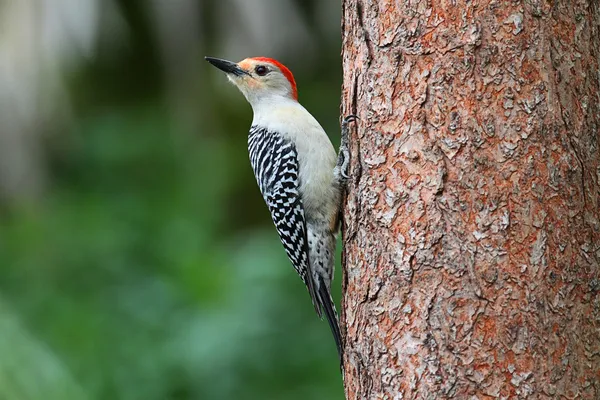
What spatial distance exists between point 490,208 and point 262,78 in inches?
87.1

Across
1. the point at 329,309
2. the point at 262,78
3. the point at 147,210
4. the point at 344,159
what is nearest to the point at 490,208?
the point at 344,159

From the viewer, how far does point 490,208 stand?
3.04 m

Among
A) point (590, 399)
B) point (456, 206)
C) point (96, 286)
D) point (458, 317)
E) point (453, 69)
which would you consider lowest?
point (96, 286)

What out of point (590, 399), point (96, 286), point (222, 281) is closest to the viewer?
point (590, 399)

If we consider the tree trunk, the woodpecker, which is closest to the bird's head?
the woodpecker

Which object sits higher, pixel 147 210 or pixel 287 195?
pixel 287 195

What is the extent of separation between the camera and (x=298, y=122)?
4.50 metres

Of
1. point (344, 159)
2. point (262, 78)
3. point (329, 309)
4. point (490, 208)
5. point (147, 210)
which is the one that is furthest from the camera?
point (147, 210)

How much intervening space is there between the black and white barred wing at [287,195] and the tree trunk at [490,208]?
41.7 inches

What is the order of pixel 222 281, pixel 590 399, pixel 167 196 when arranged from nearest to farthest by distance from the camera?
pixel 590 399 → pixel 222 281 → pixel 167 196

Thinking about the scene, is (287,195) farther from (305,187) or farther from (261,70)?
(261,70)

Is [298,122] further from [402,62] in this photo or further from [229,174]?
[229,174]

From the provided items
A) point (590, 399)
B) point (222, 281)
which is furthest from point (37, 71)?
point (590, 399)

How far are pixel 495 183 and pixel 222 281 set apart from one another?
12.9 ft
